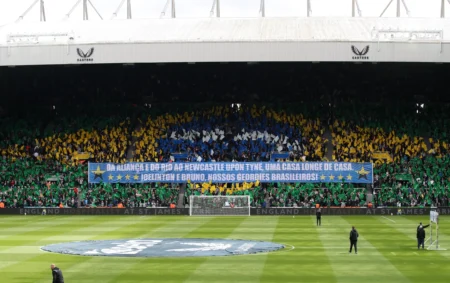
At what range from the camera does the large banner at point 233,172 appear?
7075cm

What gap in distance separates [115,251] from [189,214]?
2766 centimetres

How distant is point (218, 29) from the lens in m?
75.7

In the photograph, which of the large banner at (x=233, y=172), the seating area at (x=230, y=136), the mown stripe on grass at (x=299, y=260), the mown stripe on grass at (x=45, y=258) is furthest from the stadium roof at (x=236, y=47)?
the mown stripe on grass at (x=299, y=260)

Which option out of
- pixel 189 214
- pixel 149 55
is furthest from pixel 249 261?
pixel 149 55

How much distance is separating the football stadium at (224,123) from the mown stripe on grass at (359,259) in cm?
222

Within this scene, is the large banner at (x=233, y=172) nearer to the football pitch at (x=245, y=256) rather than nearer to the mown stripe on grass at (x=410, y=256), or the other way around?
the football pitch at (x=245, y=256)

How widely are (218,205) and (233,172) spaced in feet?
21.2

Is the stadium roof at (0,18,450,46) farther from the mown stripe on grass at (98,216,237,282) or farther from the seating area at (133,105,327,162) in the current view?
the mown stripe on grass at (98,216,237,282)

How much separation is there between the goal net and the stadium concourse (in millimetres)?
2248

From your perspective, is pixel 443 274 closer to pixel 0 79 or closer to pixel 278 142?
pixel 278 142

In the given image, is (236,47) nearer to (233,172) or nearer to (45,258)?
(233,172)

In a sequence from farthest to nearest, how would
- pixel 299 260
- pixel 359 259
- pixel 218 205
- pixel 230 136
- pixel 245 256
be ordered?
pixel 230 136 < pixel 218 205 < pixel 245 256 < pixel 359 259 < pixel 299 260

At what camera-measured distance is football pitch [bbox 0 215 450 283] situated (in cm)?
3008

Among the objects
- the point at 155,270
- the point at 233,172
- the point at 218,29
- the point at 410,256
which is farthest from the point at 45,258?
the point at 218,29
